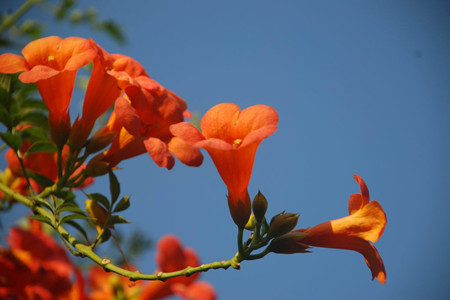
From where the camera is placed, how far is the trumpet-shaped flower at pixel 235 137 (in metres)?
1.78

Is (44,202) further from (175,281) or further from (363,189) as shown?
(363,189)

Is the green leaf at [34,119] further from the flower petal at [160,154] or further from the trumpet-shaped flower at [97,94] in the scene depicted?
the flower petal at [160,154]

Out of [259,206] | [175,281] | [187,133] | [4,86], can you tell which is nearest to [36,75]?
[4,86]

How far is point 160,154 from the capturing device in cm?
183

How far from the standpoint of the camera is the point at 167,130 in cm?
213

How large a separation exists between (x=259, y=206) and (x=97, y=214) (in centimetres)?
92

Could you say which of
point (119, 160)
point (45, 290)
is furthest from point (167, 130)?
point (45, 290)

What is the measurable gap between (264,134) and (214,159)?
33 cm

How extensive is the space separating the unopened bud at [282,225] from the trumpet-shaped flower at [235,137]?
0.13 meters

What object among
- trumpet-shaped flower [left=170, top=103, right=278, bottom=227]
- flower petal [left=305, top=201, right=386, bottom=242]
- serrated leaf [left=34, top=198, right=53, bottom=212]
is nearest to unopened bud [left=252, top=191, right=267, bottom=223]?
trumpet-shaped flower [left=170, top=103, right=278, bottom=227]

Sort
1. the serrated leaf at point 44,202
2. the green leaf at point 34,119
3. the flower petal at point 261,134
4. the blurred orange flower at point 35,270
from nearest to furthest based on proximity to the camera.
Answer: the flower petal at point 261,134, the serrated leaf at point 44,202, the blurred orange flower at point 35,270, the green leaf at point 34,119

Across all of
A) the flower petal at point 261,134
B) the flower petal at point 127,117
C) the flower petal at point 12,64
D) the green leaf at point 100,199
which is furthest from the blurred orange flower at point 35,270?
the flower petal at point 261,134

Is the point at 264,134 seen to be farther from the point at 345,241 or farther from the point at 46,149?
the point at 46,149

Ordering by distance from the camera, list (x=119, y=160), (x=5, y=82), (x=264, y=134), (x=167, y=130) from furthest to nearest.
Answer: (x=5, y=82), (x=119, y=160), (x=167, y=130), (x=264, y=134)
